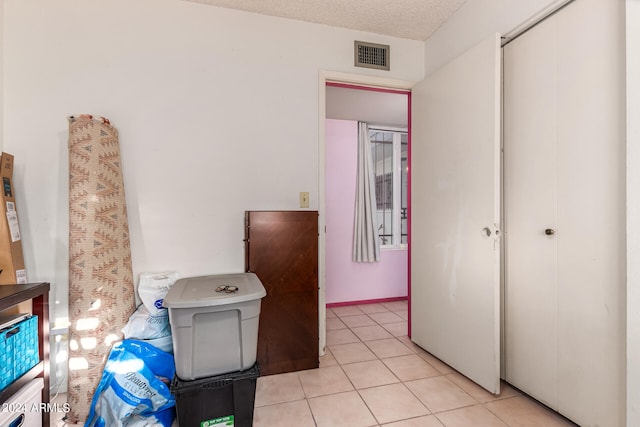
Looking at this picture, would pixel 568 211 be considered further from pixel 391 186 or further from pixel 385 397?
pixel 391 186

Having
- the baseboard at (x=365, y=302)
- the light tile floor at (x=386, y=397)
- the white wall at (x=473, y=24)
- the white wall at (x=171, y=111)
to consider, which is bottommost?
the baseboard at (x=365, y=302)

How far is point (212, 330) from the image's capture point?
4.75 ft

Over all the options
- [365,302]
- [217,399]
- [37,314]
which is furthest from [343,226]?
[37,314]

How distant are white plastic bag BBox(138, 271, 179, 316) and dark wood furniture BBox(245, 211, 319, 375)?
51cm

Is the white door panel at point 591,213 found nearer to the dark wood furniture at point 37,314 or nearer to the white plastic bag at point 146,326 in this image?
the white plastic bag at point 146,326

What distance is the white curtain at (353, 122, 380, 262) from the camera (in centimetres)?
383

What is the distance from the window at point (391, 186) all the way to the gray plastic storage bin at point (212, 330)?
9.57ft

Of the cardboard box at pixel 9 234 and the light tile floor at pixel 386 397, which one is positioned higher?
the cardboard box at pixel 9 234

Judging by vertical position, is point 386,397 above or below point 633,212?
below

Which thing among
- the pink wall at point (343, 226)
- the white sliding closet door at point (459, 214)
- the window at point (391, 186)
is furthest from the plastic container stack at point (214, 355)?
the window at point (391, 186)

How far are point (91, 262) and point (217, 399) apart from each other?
104 centimetres

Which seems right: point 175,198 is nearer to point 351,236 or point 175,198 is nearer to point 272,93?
point 272,93

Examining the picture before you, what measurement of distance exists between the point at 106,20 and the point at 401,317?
11.7 feet

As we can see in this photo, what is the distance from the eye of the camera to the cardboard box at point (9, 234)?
1.62m
